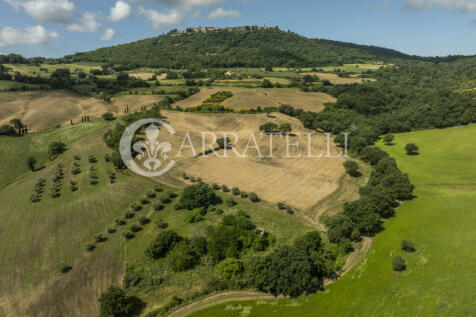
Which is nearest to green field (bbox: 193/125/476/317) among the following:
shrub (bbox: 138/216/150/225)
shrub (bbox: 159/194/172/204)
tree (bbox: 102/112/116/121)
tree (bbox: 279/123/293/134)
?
shrub (bbox: 138/216/150/225)

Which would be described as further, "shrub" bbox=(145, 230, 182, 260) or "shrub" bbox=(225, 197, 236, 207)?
"shrub" bbox=(225, 197, 236, 207)

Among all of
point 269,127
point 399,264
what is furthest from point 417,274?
point 269,127

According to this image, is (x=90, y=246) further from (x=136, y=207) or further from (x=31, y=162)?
(x=31, y=162)

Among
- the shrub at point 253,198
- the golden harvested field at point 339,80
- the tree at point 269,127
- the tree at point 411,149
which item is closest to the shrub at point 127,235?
the shrub at point 253,198

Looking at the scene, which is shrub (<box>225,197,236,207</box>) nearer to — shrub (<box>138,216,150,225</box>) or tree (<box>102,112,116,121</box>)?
shrub (<box>138,216,150,225</box>)

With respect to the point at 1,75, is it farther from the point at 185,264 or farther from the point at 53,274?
the point at 185,264

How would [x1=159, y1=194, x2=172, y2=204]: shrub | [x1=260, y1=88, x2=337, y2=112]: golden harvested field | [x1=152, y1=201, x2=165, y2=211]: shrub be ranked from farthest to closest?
[x1=260, y1=88, x2=337, y2=112]: golden harvested field, [x1=159, y1=194, x2=172, y2=204]: shrub, [x1=152, y1=201, x2=165, y2=211]: shrub
